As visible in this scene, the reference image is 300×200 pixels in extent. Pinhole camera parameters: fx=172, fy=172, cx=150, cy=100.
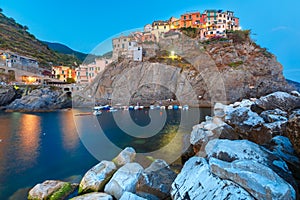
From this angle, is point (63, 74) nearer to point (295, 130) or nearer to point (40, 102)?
point (40, 102)

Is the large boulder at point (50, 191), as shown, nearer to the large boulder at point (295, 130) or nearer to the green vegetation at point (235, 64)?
the large boulder at point (295, 130)

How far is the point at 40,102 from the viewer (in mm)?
37188

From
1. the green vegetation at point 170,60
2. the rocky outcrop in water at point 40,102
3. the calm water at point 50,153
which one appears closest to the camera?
the calm water at point 50,153

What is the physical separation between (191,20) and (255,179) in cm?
5861

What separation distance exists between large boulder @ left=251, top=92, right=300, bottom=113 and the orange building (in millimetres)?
50224

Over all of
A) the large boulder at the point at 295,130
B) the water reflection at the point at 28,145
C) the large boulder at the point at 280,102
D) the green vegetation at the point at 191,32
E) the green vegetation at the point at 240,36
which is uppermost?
the green vegetation at the point at 191,32

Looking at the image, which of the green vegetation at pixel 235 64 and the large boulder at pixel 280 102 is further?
the green vegetation at pixel 235 64

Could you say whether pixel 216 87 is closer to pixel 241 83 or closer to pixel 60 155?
pixel 241 83

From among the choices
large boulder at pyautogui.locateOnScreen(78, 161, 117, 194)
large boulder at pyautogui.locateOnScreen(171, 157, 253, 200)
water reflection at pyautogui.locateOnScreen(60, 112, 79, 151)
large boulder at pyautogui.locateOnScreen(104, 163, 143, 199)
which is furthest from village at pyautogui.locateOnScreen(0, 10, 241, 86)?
large boulder at pyautogui.locateOnScreen(171, 157, 253, 200)

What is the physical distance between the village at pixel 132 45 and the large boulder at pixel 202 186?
44.1m

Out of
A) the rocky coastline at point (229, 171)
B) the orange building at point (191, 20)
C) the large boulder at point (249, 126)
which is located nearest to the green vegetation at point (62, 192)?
the rocky coastline at point (229, 171)

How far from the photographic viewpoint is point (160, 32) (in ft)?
178

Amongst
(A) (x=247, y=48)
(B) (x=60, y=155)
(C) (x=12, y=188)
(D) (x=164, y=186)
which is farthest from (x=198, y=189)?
(A) (x=247, y=48)

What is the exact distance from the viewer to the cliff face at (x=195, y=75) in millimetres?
37438
